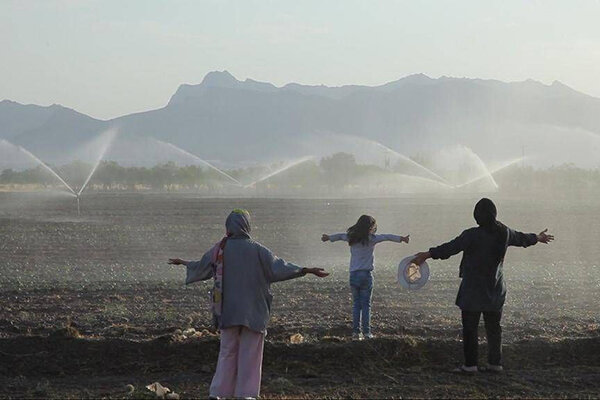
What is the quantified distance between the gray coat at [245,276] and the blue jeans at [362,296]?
3545mm

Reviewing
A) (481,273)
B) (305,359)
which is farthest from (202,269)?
(481,273)

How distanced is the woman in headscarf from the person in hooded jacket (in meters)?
2.31

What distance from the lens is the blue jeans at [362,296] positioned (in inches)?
476

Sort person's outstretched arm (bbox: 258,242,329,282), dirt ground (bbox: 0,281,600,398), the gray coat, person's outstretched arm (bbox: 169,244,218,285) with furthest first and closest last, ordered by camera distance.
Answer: dirt ground (bbox: 0,281,600,398)
person's outstretched arm (bbox: 169,244,218,285)
person's outstretched arm (bbox: 258,242,329,282)
the gray coat

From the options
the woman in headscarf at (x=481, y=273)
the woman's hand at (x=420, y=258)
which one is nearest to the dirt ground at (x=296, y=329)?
the woman in headscarf at (x=481, y=273)

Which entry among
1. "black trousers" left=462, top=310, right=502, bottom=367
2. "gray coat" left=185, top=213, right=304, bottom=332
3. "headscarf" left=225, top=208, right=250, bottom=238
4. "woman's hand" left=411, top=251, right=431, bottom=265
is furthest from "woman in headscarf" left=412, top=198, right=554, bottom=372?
"headscarf" left=225, top=208, right=250, bottom=238

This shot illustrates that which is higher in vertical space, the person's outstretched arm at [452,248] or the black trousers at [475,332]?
the person's outstretched arm at [452,248]

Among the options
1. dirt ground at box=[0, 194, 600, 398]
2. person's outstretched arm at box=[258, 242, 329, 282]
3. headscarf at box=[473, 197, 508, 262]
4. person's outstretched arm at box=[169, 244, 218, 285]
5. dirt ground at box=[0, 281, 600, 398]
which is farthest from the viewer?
headscarf at box=[473, 197, 508, 262]

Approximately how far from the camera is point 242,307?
8492 millimetres

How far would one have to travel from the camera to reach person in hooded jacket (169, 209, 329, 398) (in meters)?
8.52

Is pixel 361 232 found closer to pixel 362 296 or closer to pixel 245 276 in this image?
pixel 362 296

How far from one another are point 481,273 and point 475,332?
0.65 meters

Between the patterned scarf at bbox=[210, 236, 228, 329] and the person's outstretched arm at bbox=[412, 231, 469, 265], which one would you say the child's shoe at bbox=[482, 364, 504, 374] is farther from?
the patterned scarf at bbox=[210, 236, 228, 329]

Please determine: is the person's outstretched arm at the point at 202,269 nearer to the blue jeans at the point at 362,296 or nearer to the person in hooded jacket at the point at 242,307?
the person in hooded jacket at the point at 242,307
